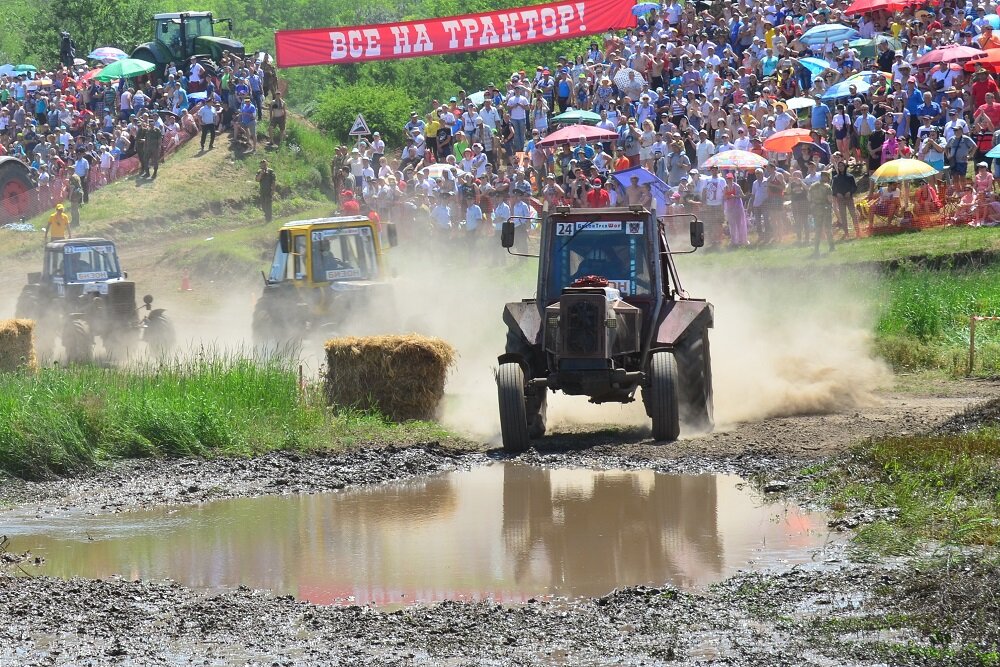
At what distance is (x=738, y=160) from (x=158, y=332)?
10191 millimetres

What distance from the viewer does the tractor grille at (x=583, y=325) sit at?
42.0 feet

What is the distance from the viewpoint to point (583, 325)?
12859mm

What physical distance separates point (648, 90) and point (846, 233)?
21.8 ft

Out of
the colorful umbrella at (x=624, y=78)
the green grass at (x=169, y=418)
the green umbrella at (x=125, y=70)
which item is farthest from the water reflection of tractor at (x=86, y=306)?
the green umbrella at (x=125, y=70)

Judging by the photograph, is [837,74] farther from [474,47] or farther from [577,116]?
[474,47]

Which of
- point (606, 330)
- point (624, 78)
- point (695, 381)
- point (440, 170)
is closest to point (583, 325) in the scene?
point (606, 330)

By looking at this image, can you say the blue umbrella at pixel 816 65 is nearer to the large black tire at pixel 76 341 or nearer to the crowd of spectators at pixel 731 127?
the crowd of spectators at pixel 731 127

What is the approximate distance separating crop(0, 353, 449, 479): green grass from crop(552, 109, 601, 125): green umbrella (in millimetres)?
13960

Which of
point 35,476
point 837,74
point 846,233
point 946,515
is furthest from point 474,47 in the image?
point 946,515

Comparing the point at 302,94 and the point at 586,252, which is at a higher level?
the point at 302,94

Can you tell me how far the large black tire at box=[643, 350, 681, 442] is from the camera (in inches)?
506

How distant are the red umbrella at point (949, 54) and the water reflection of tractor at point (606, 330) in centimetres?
1161

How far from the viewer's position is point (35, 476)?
1215cm

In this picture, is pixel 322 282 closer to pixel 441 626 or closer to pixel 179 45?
pixel 441 626
